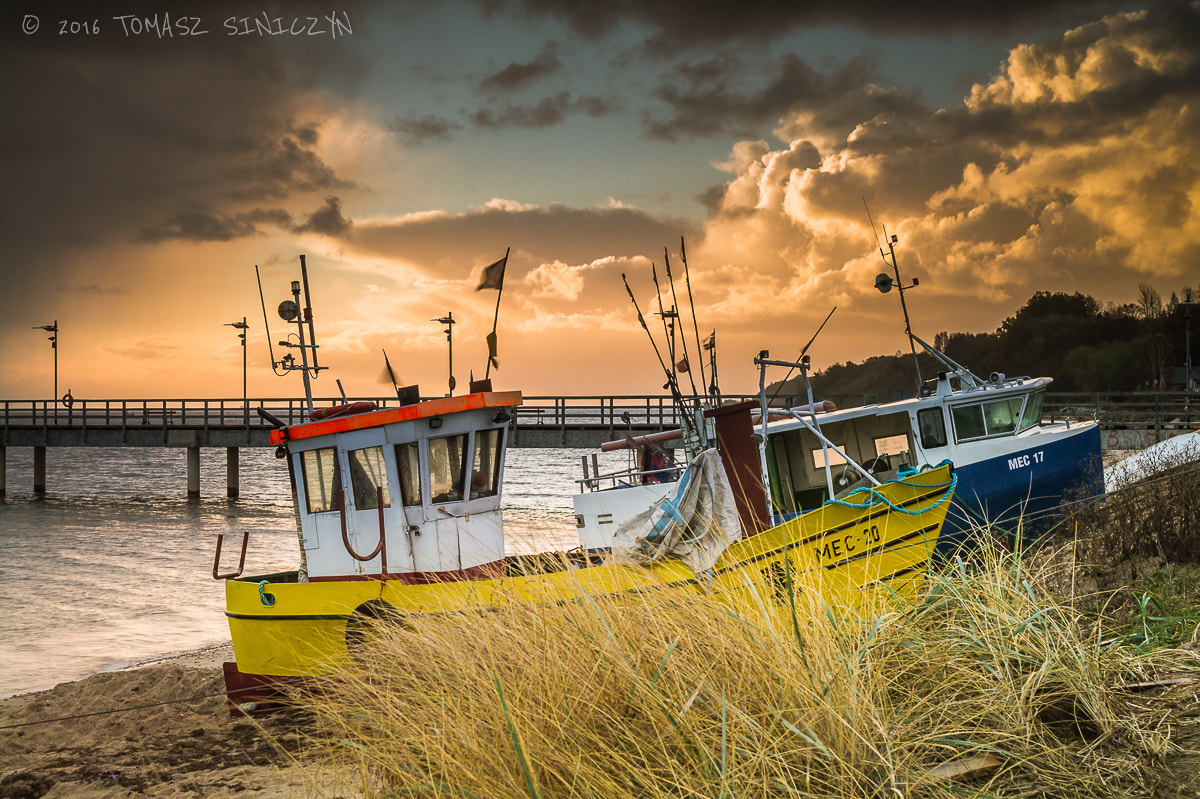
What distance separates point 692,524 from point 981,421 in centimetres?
783

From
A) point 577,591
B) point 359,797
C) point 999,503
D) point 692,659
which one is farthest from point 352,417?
point 999,503

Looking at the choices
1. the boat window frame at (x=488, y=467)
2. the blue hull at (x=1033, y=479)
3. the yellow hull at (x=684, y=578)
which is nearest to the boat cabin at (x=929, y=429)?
the blue hull at (x=1033, y=479)

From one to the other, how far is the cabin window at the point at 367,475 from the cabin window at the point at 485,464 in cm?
87

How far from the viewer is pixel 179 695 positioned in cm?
968

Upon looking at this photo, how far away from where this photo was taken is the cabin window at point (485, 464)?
855 centimetres

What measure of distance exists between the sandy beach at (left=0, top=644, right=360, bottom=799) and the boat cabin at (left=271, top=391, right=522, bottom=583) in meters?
1.76

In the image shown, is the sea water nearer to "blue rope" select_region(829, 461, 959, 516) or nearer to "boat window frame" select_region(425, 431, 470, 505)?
"boat window frame" select_region(425, 431, 470, 505)

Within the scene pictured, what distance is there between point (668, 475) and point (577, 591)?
9.10 m

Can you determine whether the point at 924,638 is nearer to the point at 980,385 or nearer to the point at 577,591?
the point at 577,591

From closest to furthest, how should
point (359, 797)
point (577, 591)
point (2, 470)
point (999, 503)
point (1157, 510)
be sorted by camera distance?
point (359, 797), point (577, 591), point (1157, 510), point (999, 503), point (2, 470)

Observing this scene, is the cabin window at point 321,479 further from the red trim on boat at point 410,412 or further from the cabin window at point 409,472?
the cabin window at point 409,472

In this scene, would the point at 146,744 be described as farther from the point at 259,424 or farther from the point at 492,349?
the point at 259,424

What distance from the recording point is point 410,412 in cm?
812

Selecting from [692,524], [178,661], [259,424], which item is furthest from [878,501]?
[259,424]
